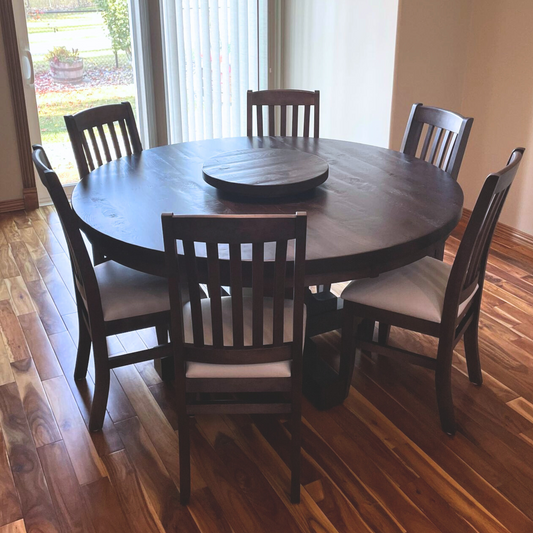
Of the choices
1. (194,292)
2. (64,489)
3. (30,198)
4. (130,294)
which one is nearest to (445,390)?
(194,292)

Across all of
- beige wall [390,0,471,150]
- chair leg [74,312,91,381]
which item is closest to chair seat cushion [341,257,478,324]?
chair leg [74,312,91,381]

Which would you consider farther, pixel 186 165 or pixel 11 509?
pixel 186 165

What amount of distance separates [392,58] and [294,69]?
113 cm

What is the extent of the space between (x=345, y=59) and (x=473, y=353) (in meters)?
2.44

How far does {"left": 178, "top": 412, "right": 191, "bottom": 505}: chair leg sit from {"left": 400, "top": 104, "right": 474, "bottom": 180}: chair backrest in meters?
1.53

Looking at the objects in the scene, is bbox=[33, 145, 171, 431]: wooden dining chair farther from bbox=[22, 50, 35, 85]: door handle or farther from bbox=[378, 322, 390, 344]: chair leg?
bbox=[22, 50, 35, 85]: door handle

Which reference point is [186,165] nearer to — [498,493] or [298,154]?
[298,154]

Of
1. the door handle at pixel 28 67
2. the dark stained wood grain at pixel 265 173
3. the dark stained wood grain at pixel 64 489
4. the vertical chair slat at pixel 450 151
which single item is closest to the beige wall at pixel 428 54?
the vertical chair slat at pixel 450 151

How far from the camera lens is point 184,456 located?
5.97ft

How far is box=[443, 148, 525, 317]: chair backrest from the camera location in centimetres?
181

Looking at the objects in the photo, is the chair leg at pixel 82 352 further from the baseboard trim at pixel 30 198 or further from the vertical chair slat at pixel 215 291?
the baseboard trim at pixel 30 198

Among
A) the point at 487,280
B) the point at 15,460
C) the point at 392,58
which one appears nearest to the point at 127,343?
A: the point at 15,460

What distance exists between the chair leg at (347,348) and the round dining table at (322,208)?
1.2 inches

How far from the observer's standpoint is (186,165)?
2.60 m
